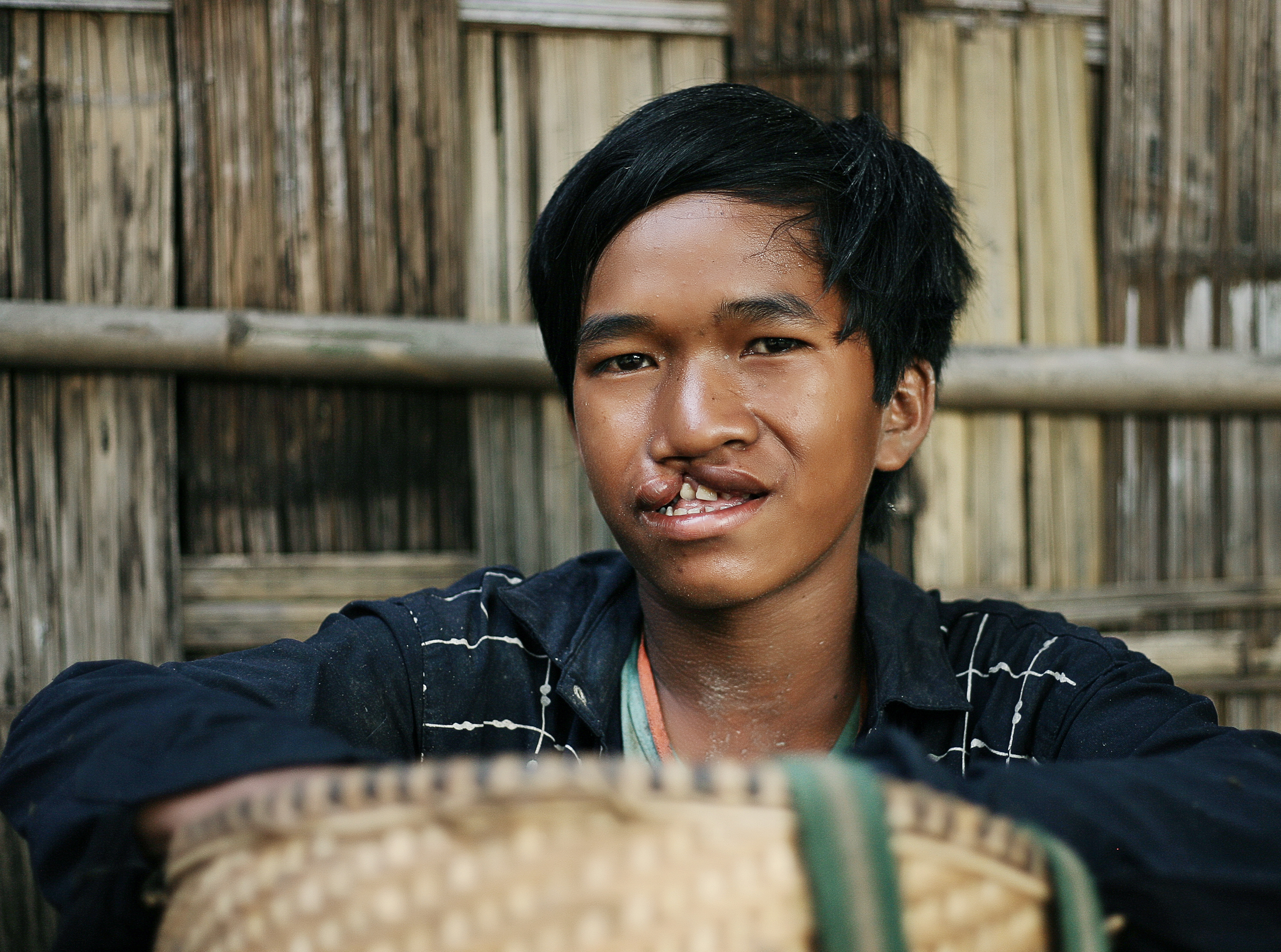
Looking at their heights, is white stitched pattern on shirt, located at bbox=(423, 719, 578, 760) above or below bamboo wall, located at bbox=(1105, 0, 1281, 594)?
below

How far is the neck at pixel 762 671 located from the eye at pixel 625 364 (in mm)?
361

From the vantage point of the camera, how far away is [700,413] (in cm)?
136

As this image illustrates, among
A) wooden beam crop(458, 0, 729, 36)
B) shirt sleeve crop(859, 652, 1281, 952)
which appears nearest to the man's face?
shirt sleeve crop(859, 652, 1281, 952)

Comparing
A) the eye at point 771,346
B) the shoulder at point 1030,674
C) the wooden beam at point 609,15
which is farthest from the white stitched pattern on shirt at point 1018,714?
the wooden beam at point 609,15

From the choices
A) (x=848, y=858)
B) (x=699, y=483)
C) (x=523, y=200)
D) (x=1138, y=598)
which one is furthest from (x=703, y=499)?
(x=1138, y=598)

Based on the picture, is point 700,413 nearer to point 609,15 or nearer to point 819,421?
point 819,421

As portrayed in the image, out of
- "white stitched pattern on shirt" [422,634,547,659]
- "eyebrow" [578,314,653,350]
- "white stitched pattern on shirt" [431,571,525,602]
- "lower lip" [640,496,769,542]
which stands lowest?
"white stitched pattern on shirt" [422,634,547,659]

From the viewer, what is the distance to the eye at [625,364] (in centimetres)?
148

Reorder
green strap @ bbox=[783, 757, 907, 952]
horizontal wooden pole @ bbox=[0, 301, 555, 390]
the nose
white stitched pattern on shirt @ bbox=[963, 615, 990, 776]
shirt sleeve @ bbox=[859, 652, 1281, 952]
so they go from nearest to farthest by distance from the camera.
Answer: green strap @ bbox=[783, 757, 907, 952]
shirt sleeve @ bbox=[859, 652, 1281, 952]
the nose
white stitched pattern on shirt @ bbox=[963, 615, 990, 776]
horizontal wooden pole @ bbox=[0, 301, 555, 390]

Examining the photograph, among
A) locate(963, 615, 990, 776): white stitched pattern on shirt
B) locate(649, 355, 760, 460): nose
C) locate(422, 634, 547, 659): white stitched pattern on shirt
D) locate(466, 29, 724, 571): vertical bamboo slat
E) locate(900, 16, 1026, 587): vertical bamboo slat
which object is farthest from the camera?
locate(900, 16, 1026, 587): vertical bamboo slat

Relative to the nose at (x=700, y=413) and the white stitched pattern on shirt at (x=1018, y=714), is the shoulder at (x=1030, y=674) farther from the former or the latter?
the nose at (x=700, y=413)

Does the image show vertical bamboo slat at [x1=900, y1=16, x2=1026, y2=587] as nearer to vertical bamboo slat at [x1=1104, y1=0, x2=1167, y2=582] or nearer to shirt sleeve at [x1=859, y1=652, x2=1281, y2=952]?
vertical bamboo slat at [x1=1104, y1=0, x2=1167, y2=582]

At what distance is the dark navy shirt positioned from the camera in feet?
2.67

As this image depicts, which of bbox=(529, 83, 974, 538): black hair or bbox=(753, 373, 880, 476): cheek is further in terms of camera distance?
bbox=(529, 83, 974, 538): black hair
